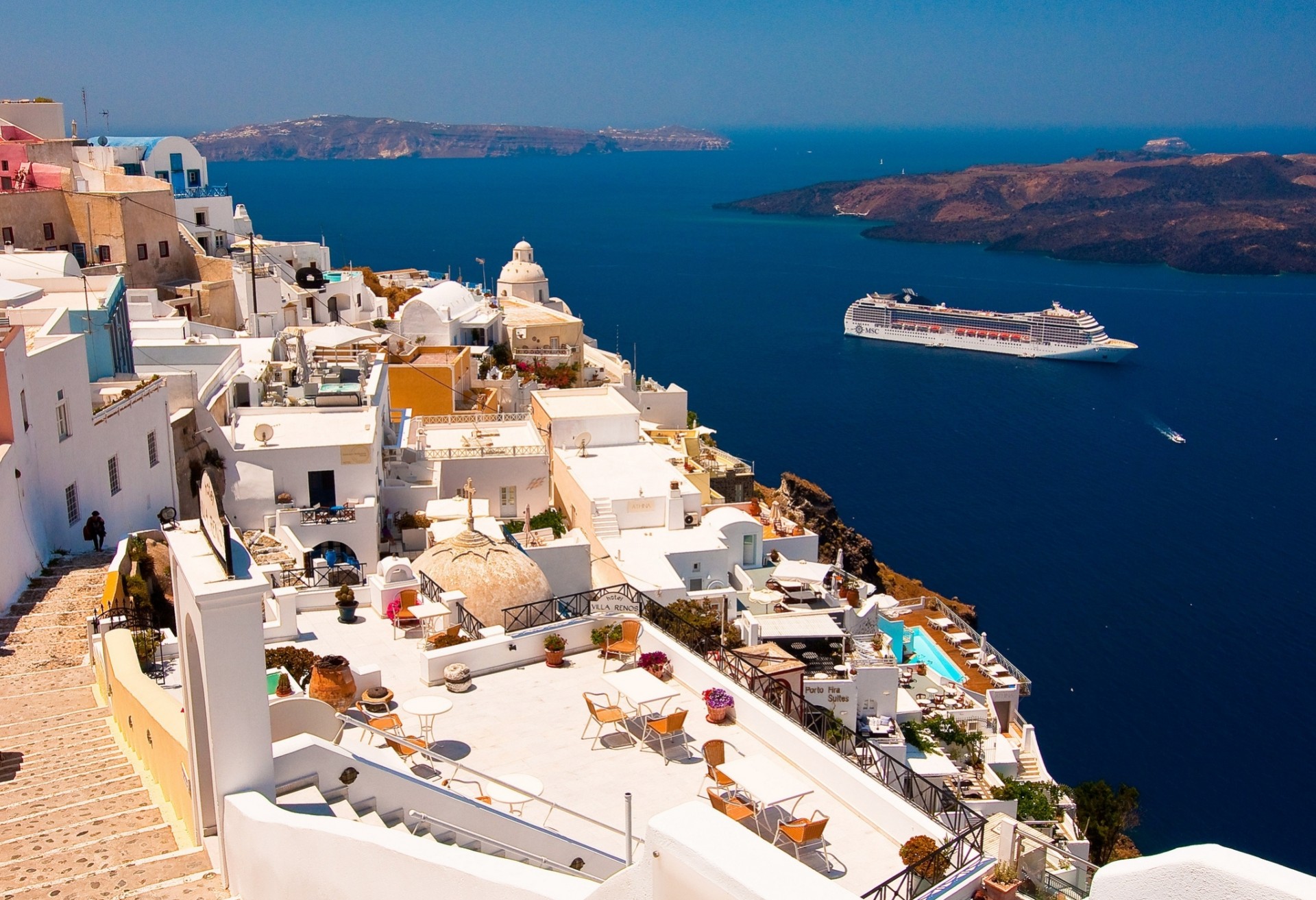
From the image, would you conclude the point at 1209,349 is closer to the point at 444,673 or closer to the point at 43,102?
the point at 43,102

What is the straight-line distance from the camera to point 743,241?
13638cm

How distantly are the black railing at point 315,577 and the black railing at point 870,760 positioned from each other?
4880 millimetres

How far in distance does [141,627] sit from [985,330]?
79.5m

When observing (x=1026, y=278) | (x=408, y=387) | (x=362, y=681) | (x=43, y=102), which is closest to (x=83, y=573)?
(x=362, y=681)

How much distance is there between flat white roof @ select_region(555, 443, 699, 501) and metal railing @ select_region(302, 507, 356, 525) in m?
5.19

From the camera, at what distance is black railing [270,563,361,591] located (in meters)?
16.1

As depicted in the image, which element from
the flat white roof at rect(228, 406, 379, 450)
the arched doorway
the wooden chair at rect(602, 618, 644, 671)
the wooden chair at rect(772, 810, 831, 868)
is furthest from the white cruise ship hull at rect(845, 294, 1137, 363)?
the arched doorway

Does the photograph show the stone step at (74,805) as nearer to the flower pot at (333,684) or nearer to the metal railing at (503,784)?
the metal railing at (503,784)

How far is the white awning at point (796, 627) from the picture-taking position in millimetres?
19172

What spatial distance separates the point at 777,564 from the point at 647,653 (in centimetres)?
1307

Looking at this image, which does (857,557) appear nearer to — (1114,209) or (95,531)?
(95,531)

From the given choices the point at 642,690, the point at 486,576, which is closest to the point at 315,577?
the point at 486,576

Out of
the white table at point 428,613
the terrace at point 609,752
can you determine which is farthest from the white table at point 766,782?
the white table at point 428,613

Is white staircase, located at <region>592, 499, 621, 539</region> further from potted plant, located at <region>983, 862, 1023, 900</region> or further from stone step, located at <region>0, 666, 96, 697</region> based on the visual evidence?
potted plant, located at <region>983, 862, 1023, 900</region>
